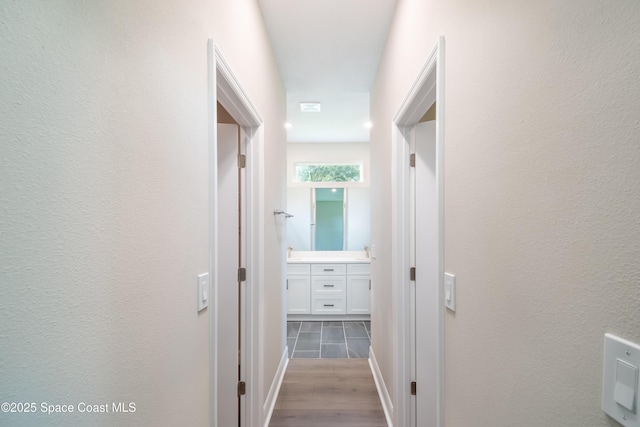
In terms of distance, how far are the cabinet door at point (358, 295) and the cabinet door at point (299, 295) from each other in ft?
1.95

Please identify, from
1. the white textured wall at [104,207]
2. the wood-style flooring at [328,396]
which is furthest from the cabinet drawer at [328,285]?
the white textured wall at [104,207]

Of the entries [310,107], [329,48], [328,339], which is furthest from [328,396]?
[310,107]

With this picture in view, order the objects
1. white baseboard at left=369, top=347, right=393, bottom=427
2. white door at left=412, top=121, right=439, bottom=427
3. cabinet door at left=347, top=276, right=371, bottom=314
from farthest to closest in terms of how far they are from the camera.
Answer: cabinet door at left=347, top=276, right=371, bottom=314, white baseboard at left=369, top=347, right=393, bottom=427, white door at left=412, top=121, right=439, bottom=427

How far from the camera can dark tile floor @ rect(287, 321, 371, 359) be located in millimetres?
3170

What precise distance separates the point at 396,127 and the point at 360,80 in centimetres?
113

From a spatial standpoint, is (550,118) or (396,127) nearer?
(550,118)

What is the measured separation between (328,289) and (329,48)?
3.10m

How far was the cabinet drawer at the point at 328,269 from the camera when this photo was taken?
4230 millimetres

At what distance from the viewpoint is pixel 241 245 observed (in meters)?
1.88

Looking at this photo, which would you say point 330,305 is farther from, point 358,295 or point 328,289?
point 358,295

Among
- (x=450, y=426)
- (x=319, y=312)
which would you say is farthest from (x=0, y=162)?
(x=319, y=312)

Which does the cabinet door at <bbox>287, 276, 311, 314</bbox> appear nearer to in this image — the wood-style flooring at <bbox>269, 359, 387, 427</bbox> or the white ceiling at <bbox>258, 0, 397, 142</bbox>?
the wood-style flooring at <bbox>269, 359, 387, 427</bbox>

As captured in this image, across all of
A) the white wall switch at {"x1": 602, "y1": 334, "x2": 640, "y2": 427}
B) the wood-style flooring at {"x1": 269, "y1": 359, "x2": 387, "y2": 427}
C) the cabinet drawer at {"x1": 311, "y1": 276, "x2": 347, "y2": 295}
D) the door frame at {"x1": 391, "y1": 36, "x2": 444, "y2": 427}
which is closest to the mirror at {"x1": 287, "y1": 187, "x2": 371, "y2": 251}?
the cabinet drawer at {"x1": 311, "y1": 276, "x2": 347, "y2": 295}

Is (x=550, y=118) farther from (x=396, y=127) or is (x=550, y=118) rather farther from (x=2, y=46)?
(x=396, y=127)
